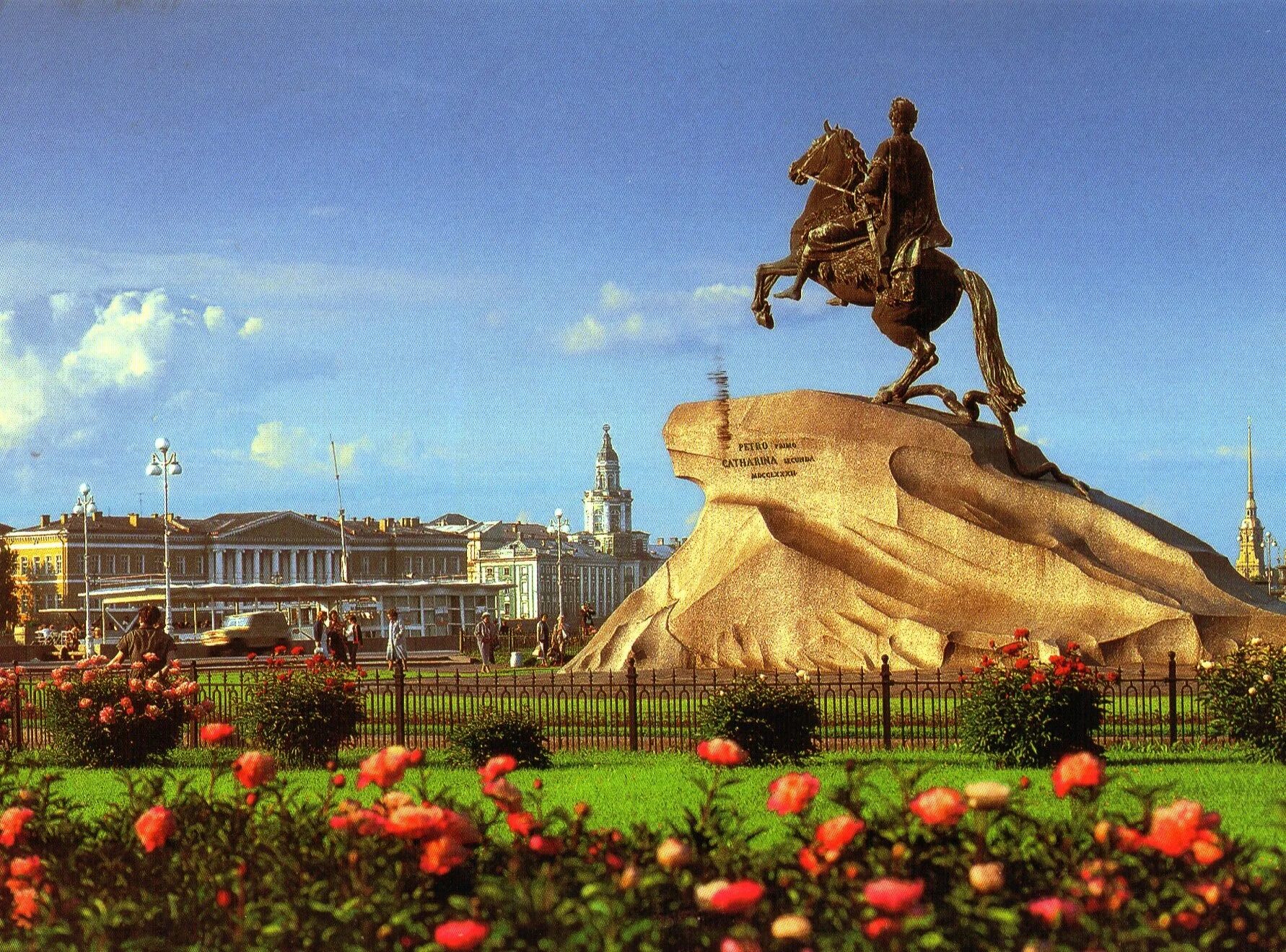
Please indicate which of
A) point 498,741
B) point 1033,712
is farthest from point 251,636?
point 1033,712

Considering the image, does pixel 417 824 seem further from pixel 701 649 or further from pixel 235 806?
pixel 701 649

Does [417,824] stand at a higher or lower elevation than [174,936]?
higher

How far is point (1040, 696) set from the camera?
11156 mm

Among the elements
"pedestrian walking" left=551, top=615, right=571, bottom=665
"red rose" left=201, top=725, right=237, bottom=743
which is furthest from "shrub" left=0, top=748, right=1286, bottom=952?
"pedestrian walking" left=551, top=615, right=571, bottom=665

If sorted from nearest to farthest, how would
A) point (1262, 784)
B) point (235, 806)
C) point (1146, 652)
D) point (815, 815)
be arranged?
point (235, 806) < point (815, 815) < point (1262, 784) < point (1146, 652)

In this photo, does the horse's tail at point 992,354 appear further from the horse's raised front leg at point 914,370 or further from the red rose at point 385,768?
the red rose at point 385,768

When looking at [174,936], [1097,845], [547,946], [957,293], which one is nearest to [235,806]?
[174,936]

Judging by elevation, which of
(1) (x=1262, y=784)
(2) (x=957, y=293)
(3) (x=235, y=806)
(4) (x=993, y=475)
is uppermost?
(2) (x=957, y=293)

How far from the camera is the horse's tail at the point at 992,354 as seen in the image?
62.0ft

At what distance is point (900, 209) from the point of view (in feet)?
62.6

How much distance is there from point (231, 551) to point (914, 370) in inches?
3971

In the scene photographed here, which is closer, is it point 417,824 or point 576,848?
point 417,824

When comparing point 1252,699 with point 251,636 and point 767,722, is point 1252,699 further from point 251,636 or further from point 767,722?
point 251,636

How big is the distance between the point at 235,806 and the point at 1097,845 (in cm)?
322
